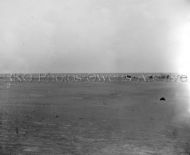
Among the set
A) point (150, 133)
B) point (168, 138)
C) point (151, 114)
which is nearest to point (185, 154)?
point (168, 138)

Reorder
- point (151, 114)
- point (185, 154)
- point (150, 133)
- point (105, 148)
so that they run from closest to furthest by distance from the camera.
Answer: point (185, 154) → point (105, 148) → point (150, 133) → point (151, 114)

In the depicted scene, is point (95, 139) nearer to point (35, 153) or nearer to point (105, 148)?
point (105, 148)

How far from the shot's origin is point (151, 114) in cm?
4634

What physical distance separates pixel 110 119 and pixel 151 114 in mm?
7684

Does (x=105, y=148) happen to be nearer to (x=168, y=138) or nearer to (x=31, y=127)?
(x=168, y=138)

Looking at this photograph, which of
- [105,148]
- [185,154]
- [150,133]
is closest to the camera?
[185,154]

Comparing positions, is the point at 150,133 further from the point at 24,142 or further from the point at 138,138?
the point at 24,142

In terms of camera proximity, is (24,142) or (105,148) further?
(24,142)

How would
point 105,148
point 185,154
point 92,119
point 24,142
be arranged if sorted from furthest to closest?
1. point 92,119
2. point 24,142
3. point 105,148
4. point 185,154

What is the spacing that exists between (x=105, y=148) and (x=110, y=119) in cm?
1520

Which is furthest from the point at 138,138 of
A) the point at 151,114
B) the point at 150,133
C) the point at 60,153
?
the point at 151,114

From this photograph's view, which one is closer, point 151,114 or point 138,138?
point 138,138

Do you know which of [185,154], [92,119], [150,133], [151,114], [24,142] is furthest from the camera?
[151,114]

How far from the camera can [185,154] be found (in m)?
24.3
